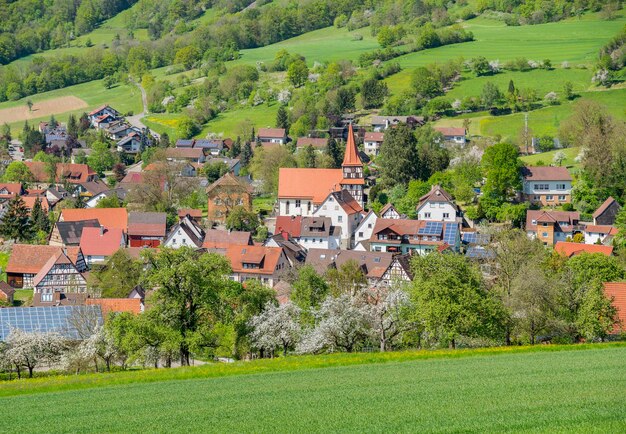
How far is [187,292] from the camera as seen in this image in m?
34.0

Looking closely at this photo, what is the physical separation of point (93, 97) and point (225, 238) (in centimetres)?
8760

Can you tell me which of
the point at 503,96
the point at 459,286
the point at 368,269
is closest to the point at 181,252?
the point at 459,286

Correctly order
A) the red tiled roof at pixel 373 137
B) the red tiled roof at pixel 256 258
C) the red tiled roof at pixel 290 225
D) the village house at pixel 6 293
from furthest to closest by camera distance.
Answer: the red tiled roof at pixel 373 137 < the red tiled roof at pixel 290 225 < the red tiled roof at pixel 256 258 < the village house at pixel 6 293

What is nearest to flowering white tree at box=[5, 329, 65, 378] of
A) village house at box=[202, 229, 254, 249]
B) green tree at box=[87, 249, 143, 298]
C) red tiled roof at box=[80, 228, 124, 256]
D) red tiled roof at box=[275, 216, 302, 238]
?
green tree at box=[87, 249, 143, 298]

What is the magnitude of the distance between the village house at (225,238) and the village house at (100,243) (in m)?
6.34

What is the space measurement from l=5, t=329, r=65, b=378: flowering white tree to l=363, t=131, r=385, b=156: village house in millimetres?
62445

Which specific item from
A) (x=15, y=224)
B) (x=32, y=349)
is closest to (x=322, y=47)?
(x=15, y=224)

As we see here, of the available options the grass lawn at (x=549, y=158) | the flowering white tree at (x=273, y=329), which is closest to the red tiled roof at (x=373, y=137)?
the grass lawn at (x=549, y=158)

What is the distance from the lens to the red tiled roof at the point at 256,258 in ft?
198

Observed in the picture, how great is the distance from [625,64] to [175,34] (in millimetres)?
92200

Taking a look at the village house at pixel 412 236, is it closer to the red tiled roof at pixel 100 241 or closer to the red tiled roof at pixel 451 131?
the red tiled roof at pixel 100 241

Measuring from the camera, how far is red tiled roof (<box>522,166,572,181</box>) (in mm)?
72875

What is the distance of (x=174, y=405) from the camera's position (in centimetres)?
2209

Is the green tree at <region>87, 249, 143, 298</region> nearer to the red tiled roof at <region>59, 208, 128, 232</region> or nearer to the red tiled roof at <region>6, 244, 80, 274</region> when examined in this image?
the red tiled roof at <region>6, 244, 80, 274</region>
